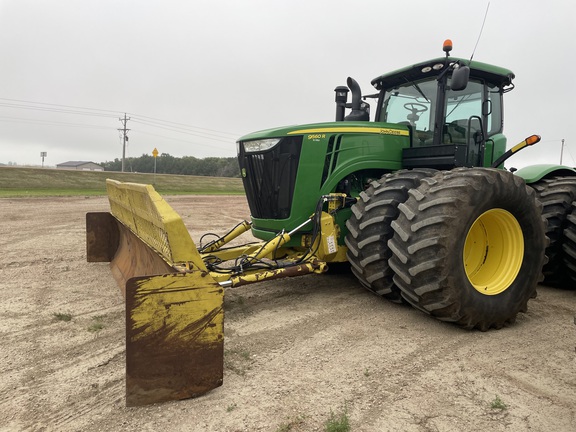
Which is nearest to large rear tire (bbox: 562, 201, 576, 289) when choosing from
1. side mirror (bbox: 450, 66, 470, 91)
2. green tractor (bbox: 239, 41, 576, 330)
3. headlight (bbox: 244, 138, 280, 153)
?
green tractor (bbox: 239, 41, 576, 330)

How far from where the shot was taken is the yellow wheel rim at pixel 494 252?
409 centimetres

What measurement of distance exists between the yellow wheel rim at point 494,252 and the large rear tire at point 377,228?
0.75 m

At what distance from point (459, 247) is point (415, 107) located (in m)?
2.18

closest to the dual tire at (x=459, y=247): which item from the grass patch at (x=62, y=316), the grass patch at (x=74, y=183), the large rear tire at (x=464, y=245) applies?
the large rear tire at (x=464, y=245)

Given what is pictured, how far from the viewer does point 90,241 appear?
581cm

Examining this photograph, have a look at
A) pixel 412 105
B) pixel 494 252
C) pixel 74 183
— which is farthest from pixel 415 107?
pixel 74 183

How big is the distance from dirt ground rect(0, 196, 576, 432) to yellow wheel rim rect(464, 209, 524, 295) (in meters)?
0.46

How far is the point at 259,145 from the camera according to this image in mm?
4633

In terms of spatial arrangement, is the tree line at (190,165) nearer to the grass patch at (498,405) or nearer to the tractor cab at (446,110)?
the tractor cab at (446,110)

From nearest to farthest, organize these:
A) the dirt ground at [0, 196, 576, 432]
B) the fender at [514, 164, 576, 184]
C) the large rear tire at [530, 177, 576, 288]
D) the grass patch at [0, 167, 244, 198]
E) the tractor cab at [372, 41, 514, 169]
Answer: the dirt ground at [0, 196, 576, 432]
the tractor cab at [372, 41, 514, 169]
the large rear tire at [530, 177, 576, 288]
the fender at [514, 164, 576, 184]
the grass patch at [0, 167, 244, 198]

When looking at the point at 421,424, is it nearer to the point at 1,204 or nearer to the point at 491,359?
the point at 491,359

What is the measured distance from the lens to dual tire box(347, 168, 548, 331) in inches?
141

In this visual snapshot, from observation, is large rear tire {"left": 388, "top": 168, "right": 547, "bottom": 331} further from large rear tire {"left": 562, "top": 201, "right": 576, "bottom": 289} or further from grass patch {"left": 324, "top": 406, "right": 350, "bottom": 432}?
grass patch {"left": 324, "top": 406, "right": 350, "bottom": 432}

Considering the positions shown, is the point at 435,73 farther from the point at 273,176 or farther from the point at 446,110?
the point at 273,176
